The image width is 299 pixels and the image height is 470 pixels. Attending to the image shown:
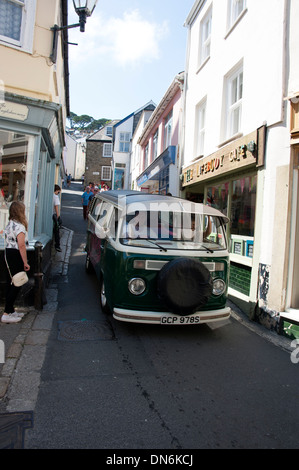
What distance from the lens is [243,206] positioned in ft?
24.4

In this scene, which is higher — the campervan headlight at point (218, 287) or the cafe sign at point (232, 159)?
the cafe sign at point (232, 159)

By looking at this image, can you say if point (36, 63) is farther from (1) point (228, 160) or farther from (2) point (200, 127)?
(2) point (200, 127)

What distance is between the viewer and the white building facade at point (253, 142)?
215 inches

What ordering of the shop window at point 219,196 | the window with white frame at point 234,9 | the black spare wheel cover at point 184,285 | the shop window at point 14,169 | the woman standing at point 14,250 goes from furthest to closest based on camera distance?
the shop window at point 219,196
the window with white frame at point 234,9
the shop window at point 14,169
the woman standing at point 14,250
the black spare wheel cover at point 184,285

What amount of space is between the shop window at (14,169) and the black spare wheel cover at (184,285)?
3.43 meters

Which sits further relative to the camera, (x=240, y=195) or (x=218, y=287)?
(x=240, y=195)

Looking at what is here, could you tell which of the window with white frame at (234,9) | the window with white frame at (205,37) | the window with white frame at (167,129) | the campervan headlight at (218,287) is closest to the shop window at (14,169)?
the campervan headlight at (218,287)

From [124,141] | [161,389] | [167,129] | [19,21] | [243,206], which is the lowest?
[161,389]

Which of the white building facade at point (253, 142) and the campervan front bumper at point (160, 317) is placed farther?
the white building facade at point (253, 142)

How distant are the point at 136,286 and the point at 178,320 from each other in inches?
30.5

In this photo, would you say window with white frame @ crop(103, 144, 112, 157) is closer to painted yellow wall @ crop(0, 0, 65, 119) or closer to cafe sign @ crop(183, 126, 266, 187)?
cafe sign @ crop(183, 126, 266, 187)

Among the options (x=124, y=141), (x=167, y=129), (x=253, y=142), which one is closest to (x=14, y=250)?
(x=253, y=142)

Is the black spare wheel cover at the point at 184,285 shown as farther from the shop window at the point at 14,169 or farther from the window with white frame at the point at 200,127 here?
the window with white frame at the point at 200,127
